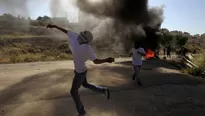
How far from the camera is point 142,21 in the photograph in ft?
91.8

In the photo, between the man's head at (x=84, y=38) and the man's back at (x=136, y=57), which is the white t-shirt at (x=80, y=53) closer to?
the man's head at (x=84, y=38)

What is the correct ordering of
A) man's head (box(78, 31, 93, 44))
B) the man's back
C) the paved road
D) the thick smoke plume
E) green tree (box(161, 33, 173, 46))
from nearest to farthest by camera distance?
man's head (box(78, 31, 93, 44))
the paved road
the man's back
the thick smoke plume
green tree (box(161, 33, 173, 46))

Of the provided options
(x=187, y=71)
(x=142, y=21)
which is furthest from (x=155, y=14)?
(x=187, y=71)

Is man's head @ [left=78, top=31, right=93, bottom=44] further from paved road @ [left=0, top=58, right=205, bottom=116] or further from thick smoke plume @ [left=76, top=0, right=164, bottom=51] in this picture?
thick smoke plume @ [left=76, top=0, right=164, bottom=51]

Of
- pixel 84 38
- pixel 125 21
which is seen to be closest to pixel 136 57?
pixel 84 38

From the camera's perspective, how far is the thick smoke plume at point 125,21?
2698 cm

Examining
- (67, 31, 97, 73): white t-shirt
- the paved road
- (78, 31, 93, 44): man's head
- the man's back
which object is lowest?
the paved road

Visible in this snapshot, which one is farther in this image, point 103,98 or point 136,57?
point 136,57

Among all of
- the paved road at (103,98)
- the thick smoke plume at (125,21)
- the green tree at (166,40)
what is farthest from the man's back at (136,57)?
the green tree at (166,40)

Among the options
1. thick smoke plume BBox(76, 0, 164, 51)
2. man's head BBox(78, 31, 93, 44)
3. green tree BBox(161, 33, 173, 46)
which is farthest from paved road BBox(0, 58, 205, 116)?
green tree BBox(161, 33, 173, 46)

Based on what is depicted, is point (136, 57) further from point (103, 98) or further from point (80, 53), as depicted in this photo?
point (80, 53)

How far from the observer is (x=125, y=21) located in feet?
90.4

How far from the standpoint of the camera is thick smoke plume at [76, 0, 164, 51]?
27.0 m

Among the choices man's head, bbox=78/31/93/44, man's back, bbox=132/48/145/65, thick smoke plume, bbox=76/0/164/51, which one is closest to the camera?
man's head, bbox=78/31/93/44
